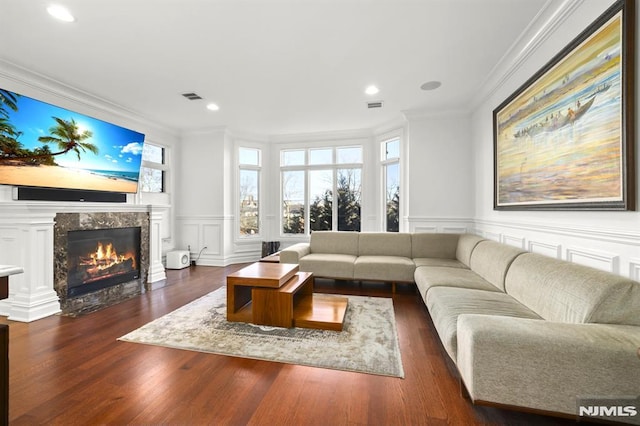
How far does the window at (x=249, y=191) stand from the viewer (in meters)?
6.00

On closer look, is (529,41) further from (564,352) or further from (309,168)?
(309,168)

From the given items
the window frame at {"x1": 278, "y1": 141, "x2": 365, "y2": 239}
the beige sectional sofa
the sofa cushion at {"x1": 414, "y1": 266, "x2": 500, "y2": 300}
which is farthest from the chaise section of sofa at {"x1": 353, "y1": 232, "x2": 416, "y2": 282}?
the window frame at {"x1": 278, "y1": 141, "x2": 365, "y2": 239}

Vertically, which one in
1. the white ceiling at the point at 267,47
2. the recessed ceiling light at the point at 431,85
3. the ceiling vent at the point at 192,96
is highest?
the recessed ceiling light at the point at 431,85

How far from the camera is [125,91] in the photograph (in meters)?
3.79

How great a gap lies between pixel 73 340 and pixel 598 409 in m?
3.49

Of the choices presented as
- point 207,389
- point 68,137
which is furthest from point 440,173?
point 68,137

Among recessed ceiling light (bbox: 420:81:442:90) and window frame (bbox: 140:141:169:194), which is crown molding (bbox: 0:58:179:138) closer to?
window frame (bbox: 140:141:169:194)

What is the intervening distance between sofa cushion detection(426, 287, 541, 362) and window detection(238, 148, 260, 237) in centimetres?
440

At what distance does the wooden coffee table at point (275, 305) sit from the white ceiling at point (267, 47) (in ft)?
7.36

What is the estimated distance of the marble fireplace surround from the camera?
313 centimetres

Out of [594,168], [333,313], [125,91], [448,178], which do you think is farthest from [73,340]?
[448,178]

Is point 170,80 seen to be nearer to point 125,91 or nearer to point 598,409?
point 125,91

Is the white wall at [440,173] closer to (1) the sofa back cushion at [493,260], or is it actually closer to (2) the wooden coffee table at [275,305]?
(1) the sofa back cushion at [493,260]

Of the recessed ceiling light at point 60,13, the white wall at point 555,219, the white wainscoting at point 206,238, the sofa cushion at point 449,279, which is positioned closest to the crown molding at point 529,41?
the white wall at point 555,219
